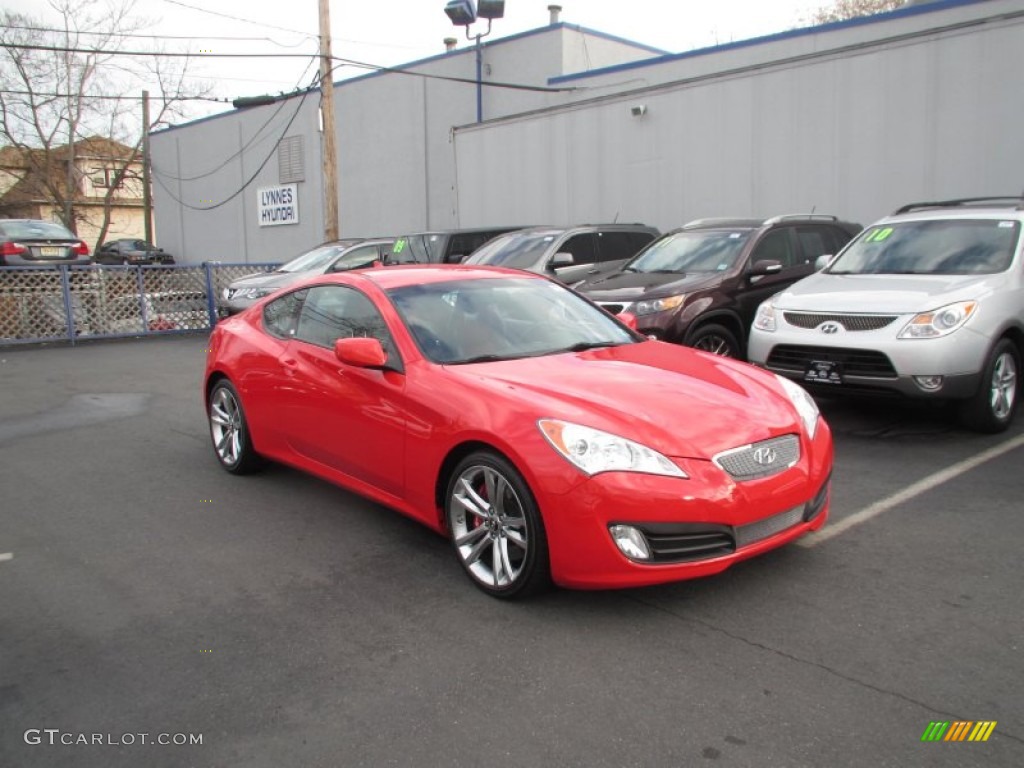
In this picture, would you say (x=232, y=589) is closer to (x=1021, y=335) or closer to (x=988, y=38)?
(x=1021, y=335)

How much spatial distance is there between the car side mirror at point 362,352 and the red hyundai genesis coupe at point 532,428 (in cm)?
1

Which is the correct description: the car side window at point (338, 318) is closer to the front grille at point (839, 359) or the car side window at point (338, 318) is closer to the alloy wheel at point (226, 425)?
the alloy wheel at point (226, 425)

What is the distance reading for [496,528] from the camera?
3.88 metres

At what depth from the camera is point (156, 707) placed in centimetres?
308

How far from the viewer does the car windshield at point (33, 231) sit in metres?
16.7

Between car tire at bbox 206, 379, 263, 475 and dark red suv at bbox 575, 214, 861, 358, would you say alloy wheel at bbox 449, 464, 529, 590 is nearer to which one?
car tire at bbox 206, 379, 263, 475

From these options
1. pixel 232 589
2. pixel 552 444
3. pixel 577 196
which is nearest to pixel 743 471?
pixel 552 444

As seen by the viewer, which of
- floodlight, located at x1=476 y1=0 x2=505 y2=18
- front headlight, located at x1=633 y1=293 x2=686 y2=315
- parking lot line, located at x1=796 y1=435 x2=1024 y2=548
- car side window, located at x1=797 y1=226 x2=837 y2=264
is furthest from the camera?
floodlight, located at x1=476 y1=0 x2=505 y2=18

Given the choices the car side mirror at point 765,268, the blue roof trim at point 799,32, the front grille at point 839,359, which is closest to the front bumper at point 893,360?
the front grille at point 839,359

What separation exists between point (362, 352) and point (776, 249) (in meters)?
6.21

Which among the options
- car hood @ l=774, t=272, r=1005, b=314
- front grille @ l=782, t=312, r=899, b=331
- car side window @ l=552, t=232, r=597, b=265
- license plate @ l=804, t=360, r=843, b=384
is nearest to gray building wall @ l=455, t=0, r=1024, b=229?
car side window @ l=552, t=232, r=597, b=265

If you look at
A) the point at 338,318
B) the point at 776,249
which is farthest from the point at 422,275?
the point at 776,249

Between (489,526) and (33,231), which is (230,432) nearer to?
(489,526)

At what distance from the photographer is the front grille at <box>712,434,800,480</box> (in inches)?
144
